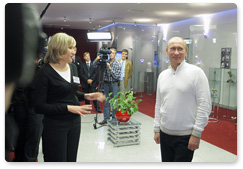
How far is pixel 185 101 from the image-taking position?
1673mm

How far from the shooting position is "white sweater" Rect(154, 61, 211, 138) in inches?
63.6

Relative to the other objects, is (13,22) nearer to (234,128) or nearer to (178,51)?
(178,51)

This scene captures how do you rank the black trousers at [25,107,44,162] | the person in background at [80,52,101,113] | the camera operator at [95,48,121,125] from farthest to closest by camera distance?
the person in background at [80,52,101,113]
the camera operator at [95,48,121,125]
the black trousers at [25,107,44,162]

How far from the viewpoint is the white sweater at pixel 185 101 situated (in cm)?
162

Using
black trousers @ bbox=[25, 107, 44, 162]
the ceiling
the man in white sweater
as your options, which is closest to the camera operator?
the ceiling

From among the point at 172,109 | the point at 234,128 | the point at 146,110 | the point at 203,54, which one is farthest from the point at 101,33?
the point at 172,109

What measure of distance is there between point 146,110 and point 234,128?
2091mm

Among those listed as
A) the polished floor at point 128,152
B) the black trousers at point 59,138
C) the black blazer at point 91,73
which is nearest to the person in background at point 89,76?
the black blazer at point 91,73

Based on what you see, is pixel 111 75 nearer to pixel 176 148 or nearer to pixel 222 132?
pixel 222 132

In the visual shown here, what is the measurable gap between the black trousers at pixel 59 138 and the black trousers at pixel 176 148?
0.69 metres

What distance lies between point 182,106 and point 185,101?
0.15ft

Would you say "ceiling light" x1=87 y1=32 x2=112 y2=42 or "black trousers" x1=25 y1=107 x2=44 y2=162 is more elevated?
"ceiling light" x1=87 y1=32 x2=112 y2=42

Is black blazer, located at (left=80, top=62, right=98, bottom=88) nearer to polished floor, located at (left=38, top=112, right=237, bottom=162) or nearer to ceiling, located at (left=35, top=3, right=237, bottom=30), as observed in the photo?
ceiling, located at (left=35, top=3, right=237, bottom=30)

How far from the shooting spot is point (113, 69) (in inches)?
163
